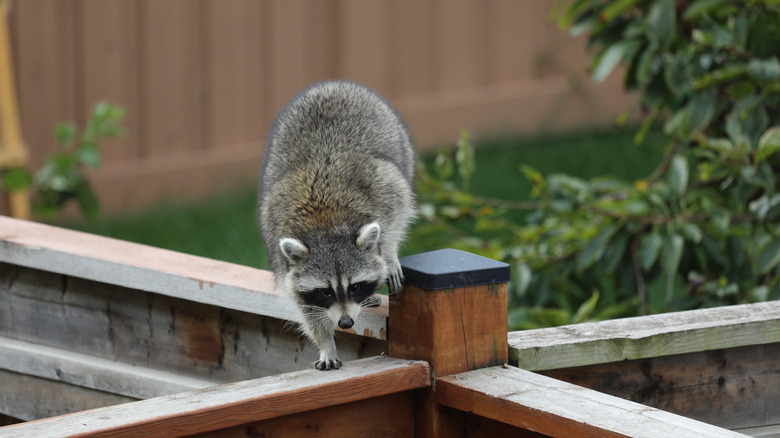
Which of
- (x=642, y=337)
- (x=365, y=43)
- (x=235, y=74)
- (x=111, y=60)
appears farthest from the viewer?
(x=365, y=43)

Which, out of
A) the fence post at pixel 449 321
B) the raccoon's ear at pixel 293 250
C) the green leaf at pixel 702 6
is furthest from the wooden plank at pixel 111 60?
the fence post at pixel 449 321

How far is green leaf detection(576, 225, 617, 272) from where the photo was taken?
3.55m

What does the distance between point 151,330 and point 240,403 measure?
83 cm

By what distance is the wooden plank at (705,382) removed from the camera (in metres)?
2.27

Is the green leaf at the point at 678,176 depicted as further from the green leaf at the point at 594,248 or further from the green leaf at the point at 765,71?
the green leaf at the point at 765,71

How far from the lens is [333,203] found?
274cm

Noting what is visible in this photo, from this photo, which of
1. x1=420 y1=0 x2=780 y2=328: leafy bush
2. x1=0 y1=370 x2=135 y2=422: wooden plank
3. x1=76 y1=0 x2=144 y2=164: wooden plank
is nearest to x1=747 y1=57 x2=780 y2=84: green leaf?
x1=420 y1=0 x2=780 y2=328: leafy bush

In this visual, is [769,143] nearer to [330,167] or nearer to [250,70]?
[330,167]

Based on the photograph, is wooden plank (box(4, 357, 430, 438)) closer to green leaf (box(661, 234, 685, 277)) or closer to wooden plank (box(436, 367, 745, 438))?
wooden plank (box(436, 367, 745, 438))

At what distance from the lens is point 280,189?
282cm

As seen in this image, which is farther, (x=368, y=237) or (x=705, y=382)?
(x=368, y=237)

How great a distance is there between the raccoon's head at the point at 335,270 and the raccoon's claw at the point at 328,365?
270 millimetres

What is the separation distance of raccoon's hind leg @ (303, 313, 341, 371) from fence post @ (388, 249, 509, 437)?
8.4 inches

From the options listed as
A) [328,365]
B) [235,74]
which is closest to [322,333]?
[328,365]
